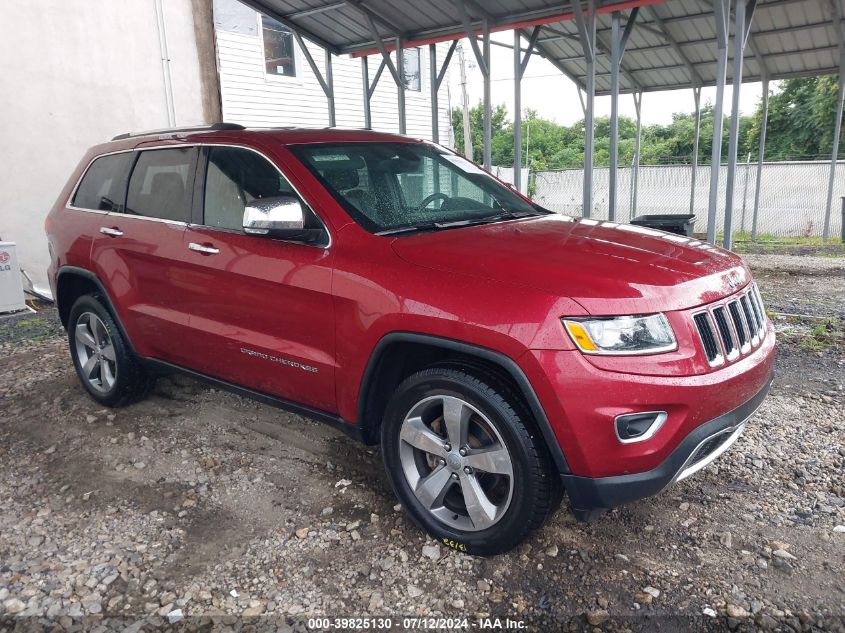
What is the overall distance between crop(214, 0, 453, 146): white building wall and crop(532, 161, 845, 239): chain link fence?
660cm

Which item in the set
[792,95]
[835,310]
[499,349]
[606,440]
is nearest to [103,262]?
[499,349]

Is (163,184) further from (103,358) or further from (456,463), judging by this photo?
(456,463)

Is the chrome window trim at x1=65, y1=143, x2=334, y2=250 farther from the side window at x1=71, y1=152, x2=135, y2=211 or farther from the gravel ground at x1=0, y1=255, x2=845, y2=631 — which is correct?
the gravel ground at x1=0, y1=255, x2=845, y2=631

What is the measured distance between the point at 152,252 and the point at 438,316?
2.19 meters

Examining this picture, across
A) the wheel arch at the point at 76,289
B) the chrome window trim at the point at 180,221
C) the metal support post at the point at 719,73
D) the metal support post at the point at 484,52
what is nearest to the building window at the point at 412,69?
the metal support post at the point at 484,52

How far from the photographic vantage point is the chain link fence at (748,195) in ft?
57.0

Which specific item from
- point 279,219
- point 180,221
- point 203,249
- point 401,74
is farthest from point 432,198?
point 401,74

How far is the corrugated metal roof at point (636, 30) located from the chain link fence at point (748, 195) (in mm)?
3252

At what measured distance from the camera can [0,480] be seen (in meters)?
3.79

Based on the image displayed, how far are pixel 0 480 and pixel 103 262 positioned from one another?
146cm

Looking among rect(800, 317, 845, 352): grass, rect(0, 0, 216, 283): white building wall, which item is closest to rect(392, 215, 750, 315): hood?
rect(800, 317, 845, 352): grass

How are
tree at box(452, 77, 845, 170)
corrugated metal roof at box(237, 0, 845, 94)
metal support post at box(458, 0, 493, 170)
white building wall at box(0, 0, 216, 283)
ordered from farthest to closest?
tree at box(452, 77, 845, 170)
white building wall at box(0, 0, 216, 283)
corrugated metal roof at box(237, 0, 845, 94)
metal support post at box(458, 0, 493, 170)

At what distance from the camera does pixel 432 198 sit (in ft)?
12.0

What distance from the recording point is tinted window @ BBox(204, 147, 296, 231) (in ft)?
11.4
